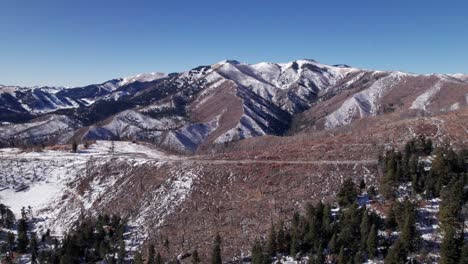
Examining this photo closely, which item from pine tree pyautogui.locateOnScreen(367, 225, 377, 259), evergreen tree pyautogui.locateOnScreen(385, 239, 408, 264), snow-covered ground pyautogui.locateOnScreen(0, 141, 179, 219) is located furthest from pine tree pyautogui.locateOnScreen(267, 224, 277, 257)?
snow-covered ground pyautogui.locateOnScreen(0, 141, 179, 219)

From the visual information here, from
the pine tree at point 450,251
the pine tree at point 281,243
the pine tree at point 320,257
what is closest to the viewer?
the pine tree at point 450,251

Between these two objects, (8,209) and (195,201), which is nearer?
(195,201)

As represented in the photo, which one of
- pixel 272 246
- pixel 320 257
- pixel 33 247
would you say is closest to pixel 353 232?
pixel 320 257

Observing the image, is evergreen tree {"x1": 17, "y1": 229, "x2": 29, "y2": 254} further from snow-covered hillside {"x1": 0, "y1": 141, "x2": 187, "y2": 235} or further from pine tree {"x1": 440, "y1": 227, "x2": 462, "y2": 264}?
pine tree {"x1": 440, "y1": 227, "x2": 462, "y2": 264}

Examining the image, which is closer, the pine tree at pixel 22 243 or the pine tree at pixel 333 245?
the pine tree at pixel 333 245

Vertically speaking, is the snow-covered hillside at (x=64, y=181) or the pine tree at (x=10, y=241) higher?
the snow-covered hillside at (x=64, y=181)

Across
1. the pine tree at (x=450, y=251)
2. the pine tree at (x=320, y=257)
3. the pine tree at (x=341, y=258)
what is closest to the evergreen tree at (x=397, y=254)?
the pine tree at (x=450, y=251)

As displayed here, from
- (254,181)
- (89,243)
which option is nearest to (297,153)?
(254,181)

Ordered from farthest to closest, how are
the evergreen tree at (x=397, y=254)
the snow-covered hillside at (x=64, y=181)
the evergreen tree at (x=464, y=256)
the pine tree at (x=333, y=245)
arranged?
1. the snow-covered hillside at (x=64, y=181)
2. the pine tree at (x=333, y=245)
3. the evergreen tree at (x=397, y=254)
4. the evergreen tree at (x=464, y=256)

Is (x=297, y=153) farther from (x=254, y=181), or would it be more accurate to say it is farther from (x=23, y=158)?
(x=23, y=158)

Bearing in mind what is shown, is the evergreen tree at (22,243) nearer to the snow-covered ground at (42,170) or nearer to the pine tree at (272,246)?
the snow-covered ground at (42,170)

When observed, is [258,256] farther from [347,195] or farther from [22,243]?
[22,243]
